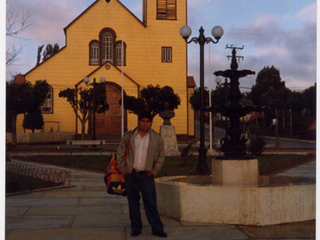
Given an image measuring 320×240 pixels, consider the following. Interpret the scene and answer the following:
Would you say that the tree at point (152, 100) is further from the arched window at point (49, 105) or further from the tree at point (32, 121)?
the arched window at point (49, 105)

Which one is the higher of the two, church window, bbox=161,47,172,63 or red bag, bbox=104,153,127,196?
church window, bbox=161,47,172,63

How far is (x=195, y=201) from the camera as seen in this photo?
649 centimetres

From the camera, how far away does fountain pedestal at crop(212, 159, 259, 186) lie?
698 cm

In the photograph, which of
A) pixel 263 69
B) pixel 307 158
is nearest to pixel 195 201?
pixel 307 158

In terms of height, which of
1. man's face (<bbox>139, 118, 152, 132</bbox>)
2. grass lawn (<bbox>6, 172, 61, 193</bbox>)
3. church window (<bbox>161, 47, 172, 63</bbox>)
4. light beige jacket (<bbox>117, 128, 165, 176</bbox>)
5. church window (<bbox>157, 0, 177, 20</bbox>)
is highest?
church window (<bbox>157, 0, 177, 20</bbox>)

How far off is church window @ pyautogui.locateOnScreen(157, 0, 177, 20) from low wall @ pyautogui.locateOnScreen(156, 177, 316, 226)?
36.0 m

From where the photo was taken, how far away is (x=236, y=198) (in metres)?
6.27

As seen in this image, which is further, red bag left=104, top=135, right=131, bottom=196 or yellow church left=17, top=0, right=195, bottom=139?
yellow church left=17, top=0, right=195, bottom=139

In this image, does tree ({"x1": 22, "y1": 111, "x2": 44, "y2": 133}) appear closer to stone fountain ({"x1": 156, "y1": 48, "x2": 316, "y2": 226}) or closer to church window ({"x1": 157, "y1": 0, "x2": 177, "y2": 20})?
church window ({"x1": 157, "y1": 0, "x2": 177, "y2": 20})

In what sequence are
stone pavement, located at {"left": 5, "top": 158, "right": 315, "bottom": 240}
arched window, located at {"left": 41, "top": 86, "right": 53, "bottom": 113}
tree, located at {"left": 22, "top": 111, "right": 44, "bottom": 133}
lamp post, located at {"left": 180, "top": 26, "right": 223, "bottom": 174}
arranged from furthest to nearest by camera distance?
arched window, located at {"left": 41, "top": 86, "right": 53, "bottom": 113}
tree, located at {"left": 22, "top": 111, "right": 44, "bottom": 133}
lamp post, located at {"left": 180, "top": 26, "right": 223, "bottom": 174}
stone pavement, located at {"left": 5, "top": 158, "right": 315, "bottom": 240}

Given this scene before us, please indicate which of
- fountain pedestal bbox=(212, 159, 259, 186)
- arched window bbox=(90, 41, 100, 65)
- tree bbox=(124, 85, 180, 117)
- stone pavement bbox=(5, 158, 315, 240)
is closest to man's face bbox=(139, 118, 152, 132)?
stone pavement bbox=(5, 158, 315, 240)

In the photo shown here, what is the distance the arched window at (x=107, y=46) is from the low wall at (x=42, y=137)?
8301 millimetres

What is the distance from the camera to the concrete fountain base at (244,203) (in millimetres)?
6219
